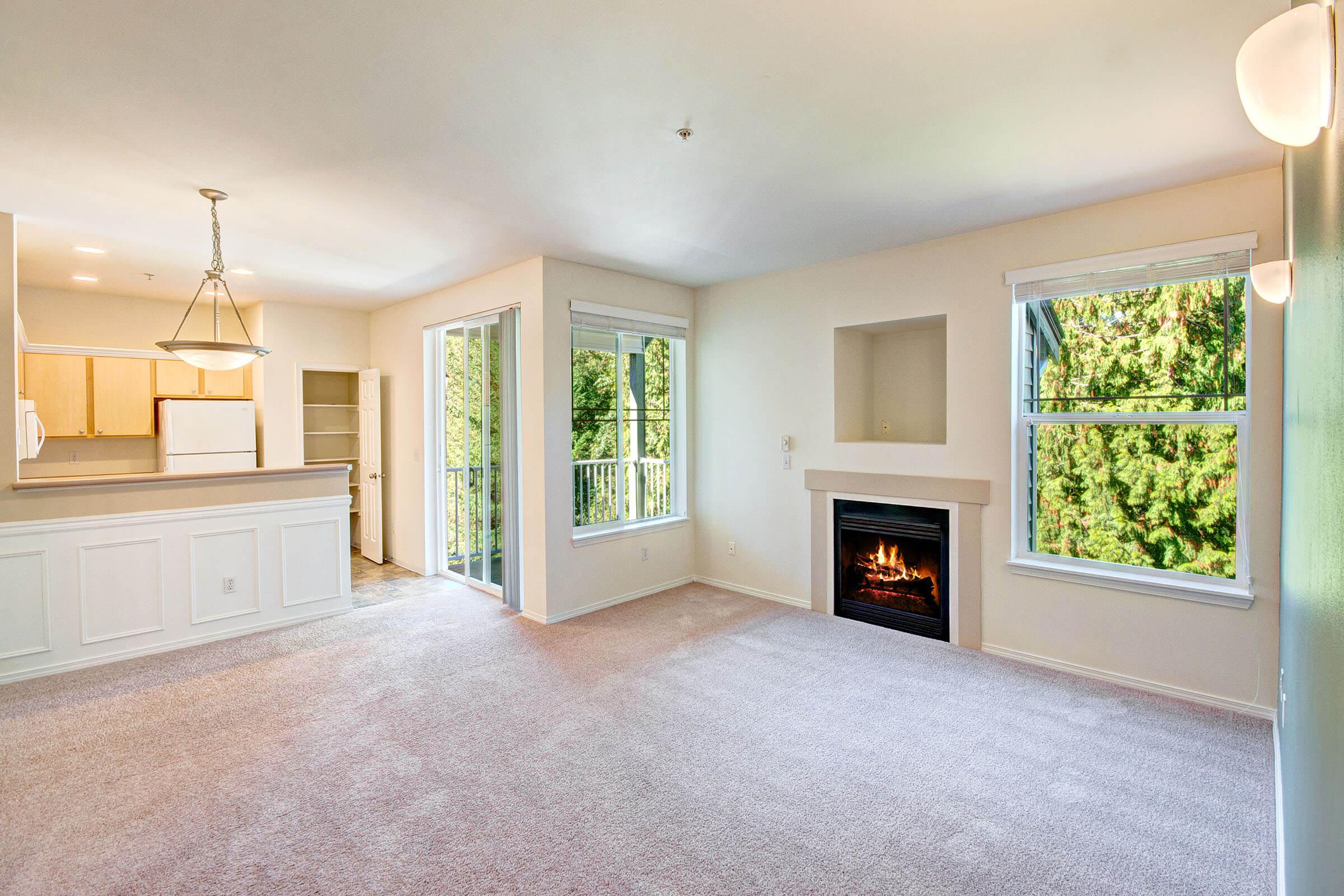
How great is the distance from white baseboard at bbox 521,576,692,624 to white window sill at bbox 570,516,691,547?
482mm

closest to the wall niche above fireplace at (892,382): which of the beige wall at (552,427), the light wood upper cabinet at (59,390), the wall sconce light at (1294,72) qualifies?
the beige wall at (552,427)

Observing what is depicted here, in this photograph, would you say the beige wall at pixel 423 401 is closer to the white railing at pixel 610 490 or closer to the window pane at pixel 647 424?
the white railing at pixel 610 490

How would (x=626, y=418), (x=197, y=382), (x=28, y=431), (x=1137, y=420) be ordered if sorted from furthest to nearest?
1. (x=197, y=382)
2. (x=626, y=418)
3. (x=28, y=431)
4. (x=1137, y=420)

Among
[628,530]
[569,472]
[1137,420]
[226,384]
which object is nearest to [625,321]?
[569,472]

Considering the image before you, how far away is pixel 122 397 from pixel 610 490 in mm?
4533

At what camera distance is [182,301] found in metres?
6.14

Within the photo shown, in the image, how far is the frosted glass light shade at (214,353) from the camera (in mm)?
3568

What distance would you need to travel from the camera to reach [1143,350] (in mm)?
3537

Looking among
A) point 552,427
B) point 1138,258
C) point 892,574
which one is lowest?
point 892,574

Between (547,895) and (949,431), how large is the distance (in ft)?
11.4

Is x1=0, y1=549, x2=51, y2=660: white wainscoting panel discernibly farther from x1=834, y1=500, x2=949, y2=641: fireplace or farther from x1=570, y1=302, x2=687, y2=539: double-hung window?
x1=834, y1=500, x2=949, y2=641: fireplace

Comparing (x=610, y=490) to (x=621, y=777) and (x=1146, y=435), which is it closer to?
(x=621, y=777)

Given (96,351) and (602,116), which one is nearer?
(602,116)

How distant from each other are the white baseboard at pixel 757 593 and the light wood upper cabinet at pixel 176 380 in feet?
17.0
